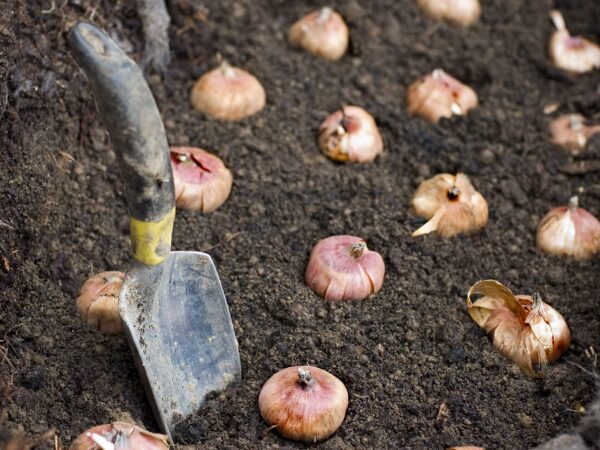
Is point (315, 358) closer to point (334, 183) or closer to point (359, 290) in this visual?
point (359, 290)

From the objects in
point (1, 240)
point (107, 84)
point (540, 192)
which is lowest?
point (540, 192)

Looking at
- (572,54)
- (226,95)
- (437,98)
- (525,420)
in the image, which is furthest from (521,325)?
(572,54)

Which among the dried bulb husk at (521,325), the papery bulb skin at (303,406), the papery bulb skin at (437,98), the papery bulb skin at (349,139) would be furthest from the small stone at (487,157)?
the papery bulb skin at (303,406)

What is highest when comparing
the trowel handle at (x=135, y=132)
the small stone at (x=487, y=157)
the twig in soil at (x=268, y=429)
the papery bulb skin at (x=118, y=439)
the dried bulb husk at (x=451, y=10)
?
the trowel handle at (x=135, y=132)

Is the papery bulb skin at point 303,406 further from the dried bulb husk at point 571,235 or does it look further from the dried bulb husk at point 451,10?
the dried bulb husk at point 451,10

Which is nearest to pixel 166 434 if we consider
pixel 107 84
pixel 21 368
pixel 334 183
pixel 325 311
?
pixel 21 368

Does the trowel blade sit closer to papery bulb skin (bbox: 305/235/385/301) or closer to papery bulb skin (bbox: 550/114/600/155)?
papery bulb skin (bbox: 305/235/385/301)
